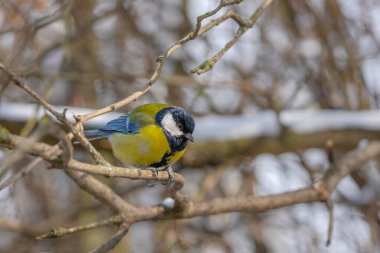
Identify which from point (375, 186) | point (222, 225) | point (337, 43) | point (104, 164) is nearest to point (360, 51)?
point (337, 43)

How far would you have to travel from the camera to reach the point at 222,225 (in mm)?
6035

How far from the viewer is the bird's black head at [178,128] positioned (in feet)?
10.5

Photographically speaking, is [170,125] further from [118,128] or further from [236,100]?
[236,100]

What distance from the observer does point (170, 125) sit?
324 cm

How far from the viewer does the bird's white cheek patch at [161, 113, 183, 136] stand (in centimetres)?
320

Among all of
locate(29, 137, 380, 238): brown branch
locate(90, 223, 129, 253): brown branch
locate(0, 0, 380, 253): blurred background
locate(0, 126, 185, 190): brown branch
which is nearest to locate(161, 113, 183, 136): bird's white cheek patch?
locate(29, 137, 380, 238): brown branch

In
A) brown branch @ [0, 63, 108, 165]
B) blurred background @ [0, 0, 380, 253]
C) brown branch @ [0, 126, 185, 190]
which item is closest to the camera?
brown branch @ [0, 126, 185, 190]

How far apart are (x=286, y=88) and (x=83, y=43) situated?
225cm

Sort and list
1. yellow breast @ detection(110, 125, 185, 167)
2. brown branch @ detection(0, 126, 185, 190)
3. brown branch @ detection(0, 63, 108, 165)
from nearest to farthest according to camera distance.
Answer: brown branch @ detection(0, 126, 185, 190), brown branch @ detection(0, 63, 108, 165), yellow breast @ detection(110, 125, 185, 167)

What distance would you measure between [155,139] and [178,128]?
0.47ft

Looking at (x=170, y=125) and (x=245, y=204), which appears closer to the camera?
(x=170, y=125)

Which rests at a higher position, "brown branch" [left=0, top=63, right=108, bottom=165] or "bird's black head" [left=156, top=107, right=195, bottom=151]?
"brown branch" [left=0, top=63, right=108, bottom=165]

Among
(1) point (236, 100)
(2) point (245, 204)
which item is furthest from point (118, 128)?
(1) point (236, 100)

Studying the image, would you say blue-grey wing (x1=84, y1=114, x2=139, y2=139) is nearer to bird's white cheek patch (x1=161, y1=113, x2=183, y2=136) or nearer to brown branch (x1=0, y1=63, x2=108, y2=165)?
bird's white cheek patch (x1=161, y1=113, x2=183, y2=136)
